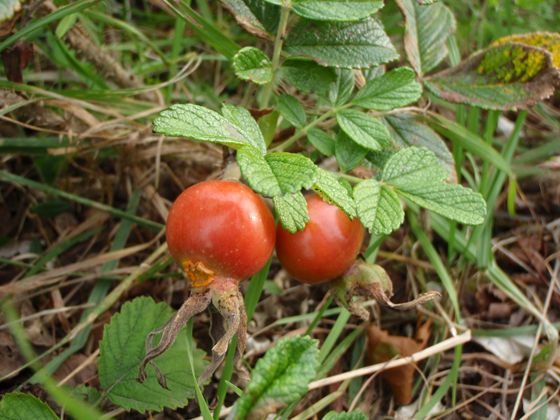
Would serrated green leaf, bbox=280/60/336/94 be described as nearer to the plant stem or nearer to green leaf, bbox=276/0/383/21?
the plant stem

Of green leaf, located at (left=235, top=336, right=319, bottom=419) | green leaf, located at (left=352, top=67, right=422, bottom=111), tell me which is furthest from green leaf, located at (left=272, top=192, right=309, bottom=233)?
green leaf, located at (left=352, top=67, right=422, bottom=111)

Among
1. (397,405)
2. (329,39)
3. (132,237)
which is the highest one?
(329,39)

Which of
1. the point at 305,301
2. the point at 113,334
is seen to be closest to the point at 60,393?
the point at 113,334

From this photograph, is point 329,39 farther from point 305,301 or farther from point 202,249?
point 305,301

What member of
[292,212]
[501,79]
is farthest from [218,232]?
[501,79]

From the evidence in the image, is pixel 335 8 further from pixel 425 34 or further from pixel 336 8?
pixel 425 34

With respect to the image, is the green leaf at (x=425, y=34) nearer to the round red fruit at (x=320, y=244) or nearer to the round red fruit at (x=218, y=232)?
the round red fruit at (x=320, y=244)
